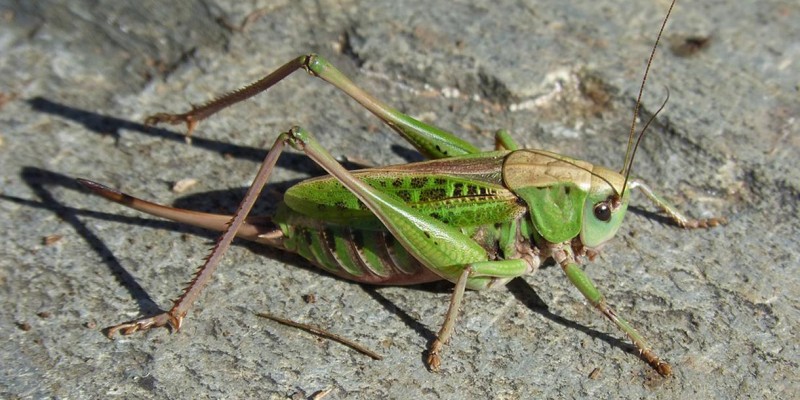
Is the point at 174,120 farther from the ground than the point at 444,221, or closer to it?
farther from the ground

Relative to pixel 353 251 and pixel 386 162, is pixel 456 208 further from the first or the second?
pixel 386 162

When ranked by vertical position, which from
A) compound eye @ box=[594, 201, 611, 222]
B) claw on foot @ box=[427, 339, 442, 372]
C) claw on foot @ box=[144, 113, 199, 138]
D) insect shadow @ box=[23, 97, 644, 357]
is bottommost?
claw on foot @ box=[427, 339, 442, 372]

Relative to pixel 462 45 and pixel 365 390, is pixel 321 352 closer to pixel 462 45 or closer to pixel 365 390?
pixel 365 390

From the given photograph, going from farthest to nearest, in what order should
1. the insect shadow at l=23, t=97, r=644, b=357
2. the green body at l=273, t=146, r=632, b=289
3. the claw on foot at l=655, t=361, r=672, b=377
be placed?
the insect shadow at l=23, t=97, r=644, b=357, the green body at l=273, t=146, r=632, b=289, the claw on foot at l=655, t=361, r=672, b=377

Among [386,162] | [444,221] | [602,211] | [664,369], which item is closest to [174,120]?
[386,162]

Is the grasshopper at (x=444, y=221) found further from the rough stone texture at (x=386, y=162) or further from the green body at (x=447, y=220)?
the rough stone texture at (x=386, y=162)

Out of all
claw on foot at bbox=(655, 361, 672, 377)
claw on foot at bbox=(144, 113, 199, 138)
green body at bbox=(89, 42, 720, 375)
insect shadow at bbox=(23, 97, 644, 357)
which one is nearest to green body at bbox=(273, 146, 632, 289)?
green body at bbox=(89, 42, 720, 375)

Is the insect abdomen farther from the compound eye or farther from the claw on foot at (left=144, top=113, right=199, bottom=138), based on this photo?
the claw on foot at (left=144, top=113, right=199, bottom=138)
